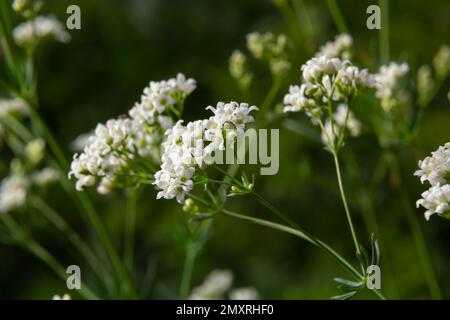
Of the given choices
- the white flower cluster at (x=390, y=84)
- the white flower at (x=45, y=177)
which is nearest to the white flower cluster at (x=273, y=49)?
the white flower cluster at (x=390, y=84)

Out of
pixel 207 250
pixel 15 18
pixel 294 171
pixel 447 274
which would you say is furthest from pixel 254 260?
pixel 15 18

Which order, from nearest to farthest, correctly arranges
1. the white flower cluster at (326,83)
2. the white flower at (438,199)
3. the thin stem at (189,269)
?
the white flower at (438,199), the white flower cluster at (326,83), the thin stem at (189,269)

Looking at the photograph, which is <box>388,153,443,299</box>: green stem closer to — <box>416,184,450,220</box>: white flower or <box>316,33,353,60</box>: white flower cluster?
<box>316,33,353,60</box>: white flower cluster

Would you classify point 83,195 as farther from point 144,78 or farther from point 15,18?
point 15,18

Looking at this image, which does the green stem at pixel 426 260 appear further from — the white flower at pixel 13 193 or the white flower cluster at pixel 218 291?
the white flower at pixel 13 193

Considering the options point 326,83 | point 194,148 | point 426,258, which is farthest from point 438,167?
point 426,258

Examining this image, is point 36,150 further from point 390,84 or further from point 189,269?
point 390,84

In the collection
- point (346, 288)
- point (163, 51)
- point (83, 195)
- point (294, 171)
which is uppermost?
point (163, 51)
